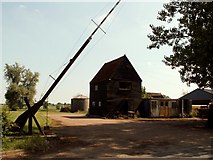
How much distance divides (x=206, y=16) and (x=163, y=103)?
919 inches

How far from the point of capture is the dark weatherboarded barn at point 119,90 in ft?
145

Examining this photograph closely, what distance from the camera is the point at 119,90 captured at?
44844 millimetres

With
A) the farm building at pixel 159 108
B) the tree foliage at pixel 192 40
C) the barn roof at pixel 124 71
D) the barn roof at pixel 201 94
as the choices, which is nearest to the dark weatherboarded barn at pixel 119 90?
the barn roof at pixel 124 71

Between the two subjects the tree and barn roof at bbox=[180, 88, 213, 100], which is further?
the tree

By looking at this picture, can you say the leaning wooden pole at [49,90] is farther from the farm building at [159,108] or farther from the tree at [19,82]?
the tree at [19,82]

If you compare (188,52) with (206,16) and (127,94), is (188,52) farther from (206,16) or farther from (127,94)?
(127,94)

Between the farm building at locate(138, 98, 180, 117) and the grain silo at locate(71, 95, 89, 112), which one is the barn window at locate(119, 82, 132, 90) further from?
the grain silo at locate(71, 95, 89, 112)

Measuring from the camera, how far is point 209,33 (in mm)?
22422

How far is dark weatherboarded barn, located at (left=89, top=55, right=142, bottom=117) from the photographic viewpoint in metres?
44.2

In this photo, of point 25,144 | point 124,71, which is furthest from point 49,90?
point 124,71

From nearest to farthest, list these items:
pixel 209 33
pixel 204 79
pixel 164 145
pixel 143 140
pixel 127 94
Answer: pixel 164 145 → pixel 143 140 → pixel 209 33 → pixel 204 79 → pixel 127 94

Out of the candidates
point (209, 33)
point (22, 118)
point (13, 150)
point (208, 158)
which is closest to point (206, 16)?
point (209, 33)

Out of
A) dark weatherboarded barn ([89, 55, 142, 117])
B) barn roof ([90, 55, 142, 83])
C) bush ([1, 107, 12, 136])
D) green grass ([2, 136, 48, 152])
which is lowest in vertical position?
green grass ([2, 136, 48, 152])

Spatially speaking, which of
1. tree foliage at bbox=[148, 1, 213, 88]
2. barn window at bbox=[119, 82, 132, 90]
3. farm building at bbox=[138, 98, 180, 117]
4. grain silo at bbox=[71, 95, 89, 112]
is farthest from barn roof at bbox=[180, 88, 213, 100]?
tree foliage at bbox=[148, 1, 213, 88]
